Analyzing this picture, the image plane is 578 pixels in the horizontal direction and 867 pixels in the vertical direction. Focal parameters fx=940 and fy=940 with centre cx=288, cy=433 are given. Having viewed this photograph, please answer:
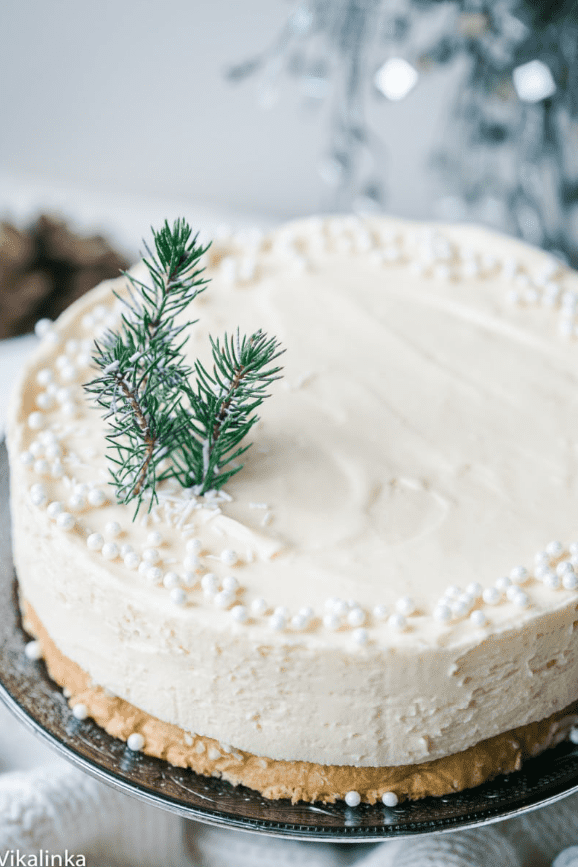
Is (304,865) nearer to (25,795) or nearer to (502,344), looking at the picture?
(25,795)

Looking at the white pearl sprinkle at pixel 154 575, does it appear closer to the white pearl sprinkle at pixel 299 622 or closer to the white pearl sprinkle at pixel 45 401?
the white pearl sprinkle at pixel 299 622

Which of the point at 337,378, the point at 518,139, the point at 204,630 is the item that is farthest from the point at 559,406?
the point at 518,139

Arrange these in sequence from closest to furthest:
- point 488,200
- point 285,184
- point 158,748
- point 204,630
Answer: point 204,630 < point 158,748 < point 488,200 < point 285,184

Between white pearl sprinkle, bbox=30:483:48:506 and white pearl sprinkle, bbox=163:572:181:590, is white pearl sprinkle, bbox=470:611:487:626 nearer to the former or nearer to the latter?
white pearl sprinkle, bbox=163:572:181:590

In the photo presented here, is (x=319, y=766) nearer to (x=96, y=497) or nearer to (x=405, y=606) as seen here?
(x=405, y=606)

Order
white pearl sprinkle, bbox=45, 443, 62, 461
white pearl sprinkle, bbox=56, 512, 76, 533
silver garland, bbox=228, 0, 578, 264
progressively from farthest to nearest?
silver garland, bbox=228, 0, 578, 264 → white pearl sprinkle, bbox=45, 443, 62, 461 → white pearl sprinkle, bbox=56, 512, 76, 533

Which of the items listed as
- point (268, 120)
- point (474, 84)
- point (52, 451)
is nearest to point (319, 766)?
point (52, 451)

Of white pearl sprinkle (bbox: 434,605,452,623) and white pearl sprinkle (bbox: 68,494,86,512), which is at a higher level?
white pearl sprinkle (bbox: 68,494,86,512)

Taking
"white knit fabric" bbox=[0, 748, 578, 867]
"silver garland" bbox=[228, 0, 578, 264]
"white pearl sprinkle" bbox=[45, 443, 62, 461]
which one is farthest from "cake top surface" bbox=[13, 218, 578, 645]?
"silver garland" bbox=[228, 0, 578, 264]

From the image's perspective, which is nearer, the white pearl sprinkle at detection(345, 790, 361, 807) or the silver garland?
the white pearl sprinkle at detection(345, 790, 361, 807)
